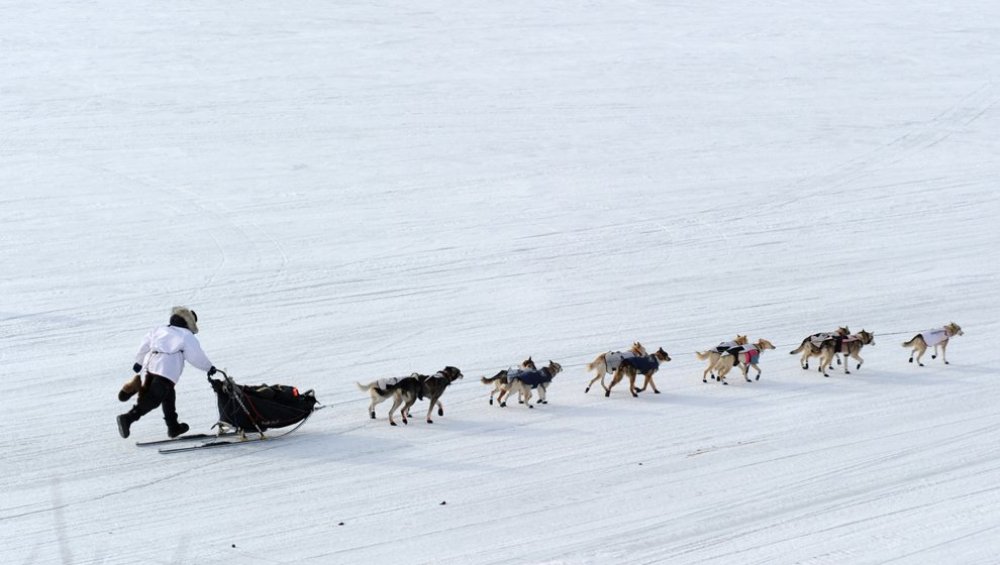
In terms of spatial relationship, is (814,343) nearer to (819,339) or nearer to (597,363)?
(819,339)

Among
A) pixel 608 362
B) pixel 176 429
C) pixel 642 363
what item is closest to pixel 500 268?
pixel 608 362

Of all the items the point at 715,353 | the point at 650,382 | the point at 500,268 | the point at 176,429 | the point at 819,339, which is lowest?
the point at 176,429

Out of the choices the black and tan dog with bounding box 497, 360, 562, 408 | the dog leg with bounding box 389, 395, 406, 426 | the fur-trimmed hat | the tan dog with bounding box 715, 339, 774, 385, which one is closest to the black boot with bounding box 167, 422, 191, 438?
the fur-trimmed hat

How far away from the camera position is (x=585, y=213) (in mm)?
16469

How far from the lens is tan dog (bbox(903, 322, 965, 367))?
11203 mm

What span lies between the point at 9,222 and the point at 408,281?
5778mm

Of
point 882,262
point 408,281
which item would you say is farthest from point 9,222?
point 882,262

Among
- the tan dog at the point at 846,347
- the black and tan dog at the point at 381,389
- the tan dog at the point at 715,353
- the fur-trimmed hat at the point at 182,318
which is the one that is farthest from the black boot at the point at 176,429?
the tan dog at the point at 846,347

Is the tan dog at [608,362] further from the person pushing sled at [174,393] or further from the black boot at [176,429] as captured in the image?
the black boot at [176,429]

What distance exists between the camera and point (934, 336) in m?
11.2

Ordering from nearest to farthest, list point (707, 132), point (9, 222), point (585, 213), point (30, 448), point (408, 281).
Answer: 1. point (30, 448)
2. point (408, 281)
3. point (9, 222)
4. point (585, 213)
5. point (707, 132)

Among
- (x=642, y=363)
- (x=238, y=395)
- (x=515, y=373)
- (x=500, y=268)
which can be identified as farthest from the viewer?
(x=500, y=268)

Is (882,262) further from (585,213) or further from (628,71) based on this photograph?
(628,71)

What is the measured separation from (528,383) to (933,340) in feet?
13.7
